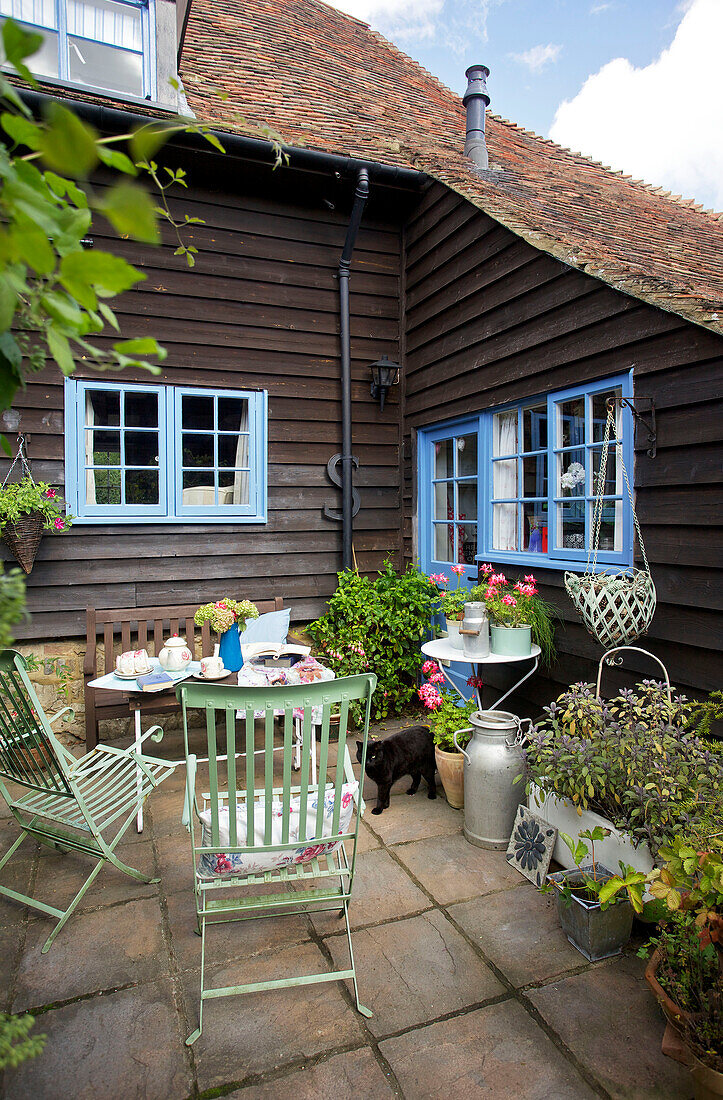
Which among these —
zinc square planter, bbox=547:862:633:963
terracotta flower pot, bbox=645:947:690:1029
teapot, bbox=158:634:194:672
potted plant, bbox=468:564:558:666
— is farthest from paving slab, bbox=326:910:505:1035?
teapot, bbox=158:634:194:672

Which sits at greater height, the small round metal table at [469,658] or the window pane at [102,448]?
the window pane at [102,448]

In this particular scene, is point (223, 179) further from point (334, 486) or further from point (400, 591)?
point (400, 591)

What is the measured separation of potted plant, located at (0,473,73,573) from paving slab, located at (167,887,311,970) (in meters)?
2.61

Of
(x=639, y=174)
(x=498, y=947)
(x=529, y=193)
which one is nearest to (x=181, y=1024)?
(x=498, y=947)

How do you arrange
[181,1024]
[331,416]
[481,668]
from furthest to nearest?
[331,416] → [481,668] → [181,1024]

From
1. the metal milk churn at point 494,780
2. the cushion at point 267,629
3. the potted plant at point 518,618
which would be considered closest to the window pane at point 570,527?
the potted plant at point 518,618

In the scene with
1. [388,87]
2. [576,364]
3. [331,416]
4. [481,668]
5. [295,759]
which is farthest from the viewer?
[388,87]

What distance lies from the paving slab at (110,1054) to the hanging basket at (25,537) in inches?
114

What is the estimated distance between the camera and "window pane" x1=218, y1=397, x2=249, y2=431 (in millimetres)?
5004

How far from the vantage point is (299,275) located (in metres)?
5.21

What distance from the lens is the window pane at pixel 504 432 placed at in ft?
14.3

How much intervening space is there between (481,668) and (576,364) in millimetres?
2183

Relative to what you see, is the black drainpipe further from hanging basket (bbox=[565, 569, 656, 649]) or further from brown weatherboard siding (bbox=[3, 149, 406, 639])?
hanging basket (bbox=[565, 569, 656, 649])

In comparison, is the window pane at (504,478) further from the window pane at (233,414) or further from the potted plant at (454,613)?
the window pane at (233,414)
